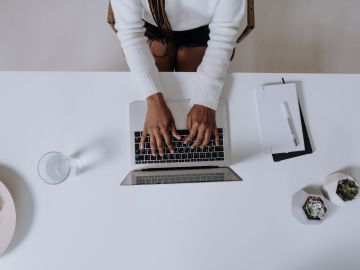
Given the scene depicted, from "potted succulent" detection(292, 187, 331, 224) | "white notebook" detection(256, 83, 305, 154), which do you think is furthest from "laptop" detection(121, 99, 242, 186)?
"potted succulent" detection(292, 187, 331, 224)

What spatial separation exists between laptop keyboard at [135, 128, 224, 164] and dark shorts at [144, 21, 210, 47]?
40 centimetres

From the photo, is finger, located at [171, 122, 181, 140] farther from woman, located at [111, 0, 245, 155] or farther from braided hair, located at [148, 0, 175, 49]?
braided hair, located at [148, 0, 175, 49]

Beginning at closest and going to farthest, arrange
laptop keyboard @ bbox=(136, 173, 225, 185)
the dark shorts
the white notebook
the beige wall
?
1. laptop keyboard @ bbox=(136, 173, 225, 185)
2. the white notebook
3. the dark shorts
4. the beige wall

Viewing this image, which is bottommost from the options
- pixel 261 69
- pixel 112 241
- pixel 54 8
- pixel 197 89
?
pixel 112 241

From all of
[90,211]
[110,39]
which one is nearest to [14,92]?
[90,211]

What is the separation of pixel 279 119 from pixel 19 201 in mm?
830

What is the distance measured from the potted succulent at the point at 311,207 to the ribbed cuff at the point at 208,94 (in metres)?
0.38

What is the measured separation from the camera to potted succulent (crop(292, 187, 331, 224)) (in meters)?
0.93

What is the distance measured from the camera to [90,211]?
949 mm

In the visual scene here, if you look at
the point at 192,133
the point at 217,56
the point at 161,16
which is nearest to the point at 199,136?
the point at 192,133

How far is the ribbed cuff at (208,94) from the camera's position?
3.16 feet

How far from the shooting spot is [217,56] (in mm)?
979

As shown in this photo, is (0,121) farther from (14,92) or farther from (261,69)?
Answer: (261,69)

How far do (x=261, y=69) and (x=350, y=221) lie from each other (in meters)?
0.91
